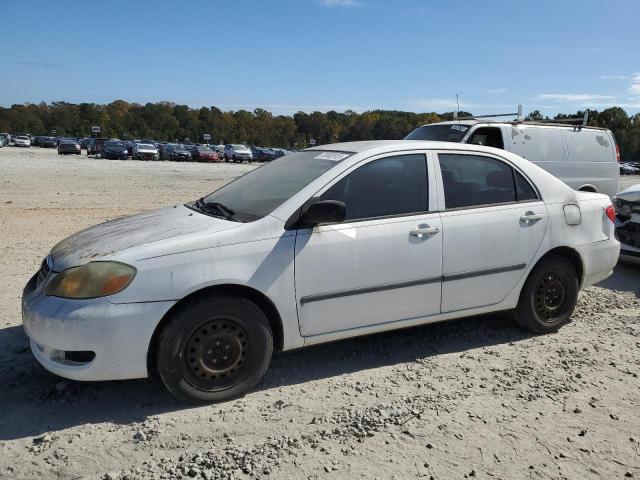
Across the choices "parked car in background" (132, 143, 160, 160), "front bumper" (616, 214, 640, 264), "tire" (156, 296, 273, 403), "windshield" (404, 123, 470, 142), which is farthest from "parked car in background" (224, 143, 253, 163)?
"tire" (156, 296, 273, 403)

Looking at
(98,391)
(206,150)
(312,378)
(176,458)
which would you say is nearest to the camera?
(176,458)

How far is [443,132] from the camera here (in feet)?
30.6

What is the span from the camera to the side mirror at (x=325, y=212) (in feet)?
11.4

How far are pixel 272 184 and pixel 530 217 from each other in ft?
6.91

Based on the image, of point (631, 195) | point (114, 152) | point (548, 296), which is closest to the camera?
point (548, 296)

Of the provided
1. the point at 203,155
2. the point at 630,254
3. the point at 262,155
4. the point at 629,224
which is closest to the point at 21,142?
the point at 262,155

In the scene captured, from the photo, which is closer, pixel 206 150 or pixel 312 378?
pixel 312 378

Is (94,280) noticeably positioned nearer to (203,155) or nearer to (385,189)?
(385,189)

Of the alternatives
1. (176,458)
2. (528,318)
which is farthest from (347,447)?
(528,318)

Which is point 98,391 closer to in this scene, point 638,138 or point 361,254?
point 361,254

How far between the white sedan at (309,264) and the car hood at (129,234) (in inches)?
0.7

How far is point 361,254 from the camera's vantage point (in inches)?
145

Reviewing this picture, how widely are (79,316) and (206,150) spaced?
45.7 metres

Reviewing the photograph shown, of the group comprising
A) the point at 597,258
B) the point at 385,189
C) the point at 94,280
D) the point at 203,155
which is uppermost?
the point at 203,155
